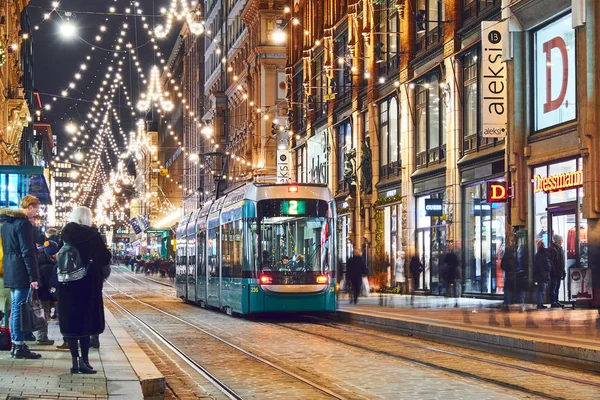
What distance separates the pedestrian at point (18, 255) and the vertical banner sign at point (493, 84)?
751 inches

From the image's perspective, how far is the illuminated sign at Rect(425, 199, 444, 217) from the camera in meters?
34.6

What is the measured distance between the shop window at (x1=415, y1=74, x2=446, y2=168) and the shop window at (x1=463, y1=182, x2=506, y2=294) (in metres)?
3.09

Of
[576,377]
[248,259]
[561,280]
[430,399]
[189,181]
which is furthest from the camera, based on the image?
[189,181]

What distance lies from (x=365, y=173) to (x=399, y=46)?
5.94 m

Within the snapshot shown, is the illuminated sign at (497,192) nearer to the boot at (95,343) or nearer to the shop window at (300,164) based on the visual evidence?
the boot at (95,343)

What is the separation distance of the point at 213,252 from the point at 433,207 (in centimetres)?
790

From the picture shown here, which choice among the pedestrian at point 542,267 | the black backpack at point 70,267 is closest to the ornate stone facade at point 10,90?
the pedestrian at point 542,267

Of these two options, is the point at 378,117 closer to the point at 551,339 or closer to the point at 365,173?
the point at 365,173

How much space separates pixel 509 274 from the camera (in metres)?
25.1

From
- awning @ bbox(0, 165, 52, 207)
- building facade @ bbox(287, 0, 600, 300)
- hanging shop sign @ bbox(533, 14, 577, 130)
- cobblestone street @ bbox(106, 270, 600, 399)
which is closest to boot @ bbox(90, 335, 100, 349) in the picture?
cobblestone street @ bbox(106, 270, 600, 399)

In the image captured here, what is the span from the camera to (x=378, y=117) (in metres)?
44.0

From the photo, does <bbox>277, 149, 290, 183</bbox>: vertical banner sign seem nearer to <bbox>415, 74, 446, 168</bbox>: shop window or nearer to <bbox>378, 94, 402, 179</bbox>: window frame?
<bbox>378, 94, 402, 179</bbox>: window frame

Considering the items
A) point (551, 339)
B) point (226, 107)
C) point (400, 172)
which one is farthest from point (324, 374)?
point (226, 107)

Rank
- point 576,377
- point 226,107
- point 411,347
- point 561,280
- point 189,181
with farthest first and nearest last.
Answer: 1. point 189,181
2. point 226,107
3. point 561,280
4. point 411,347
5. point 576,377
